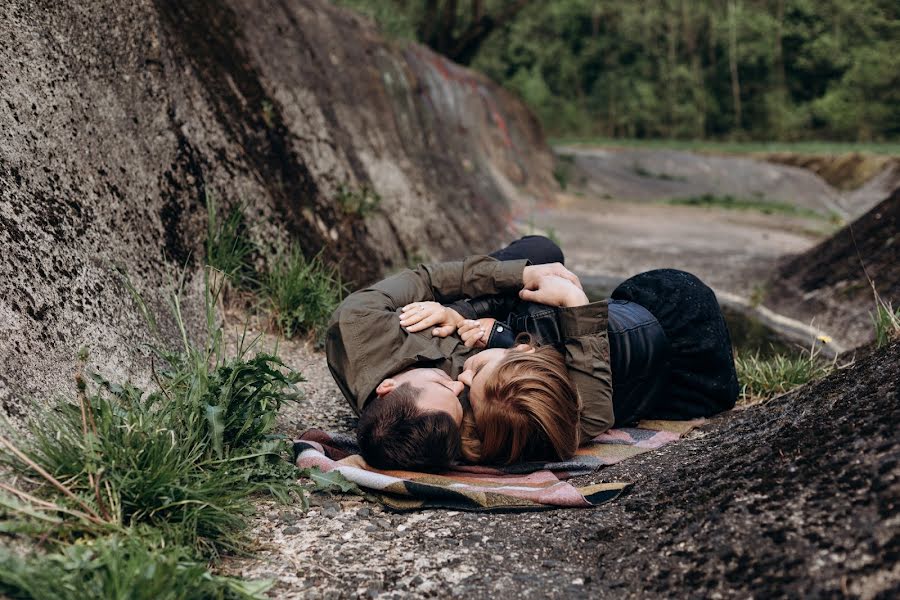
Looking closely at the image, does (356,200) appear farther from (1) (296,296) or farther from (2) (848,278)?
(2) (848,278)

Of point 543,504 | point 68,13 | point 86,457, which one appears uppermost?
point 68,13

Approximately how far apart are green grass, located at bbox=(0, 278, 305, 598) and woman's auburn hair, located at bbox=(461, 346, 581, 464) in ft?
2.15

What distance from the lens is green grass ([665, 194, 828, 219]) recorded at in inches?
556

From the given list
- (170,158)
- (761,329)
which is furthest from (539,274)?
(761,329)

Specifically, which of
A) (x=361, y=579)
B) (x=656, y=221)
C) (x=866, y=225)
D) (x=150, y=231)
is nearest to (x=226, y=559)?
(x=361, y=579)

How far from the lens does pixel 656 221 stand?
475 inches

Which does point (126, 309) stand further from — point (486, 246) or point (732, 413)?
point (486, 246)

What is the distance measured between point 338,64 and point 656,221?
6.00 metres

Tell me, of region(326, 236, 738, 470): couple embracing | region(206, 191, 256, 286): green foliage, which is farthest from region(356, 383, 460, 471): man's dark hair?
region(206, 191, 256, 286): green foliage

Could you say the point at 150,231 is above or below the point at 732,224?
above

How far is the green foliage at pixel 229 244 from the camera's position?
4121mm

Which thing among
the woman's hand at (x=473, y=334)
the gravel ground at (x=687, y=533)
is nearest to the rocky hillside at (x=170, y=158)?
the gravel ground at (x=687, y=533)

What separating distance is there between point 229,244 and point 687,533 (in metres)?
2.75

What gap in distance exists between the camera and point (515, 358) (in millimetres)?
2961
